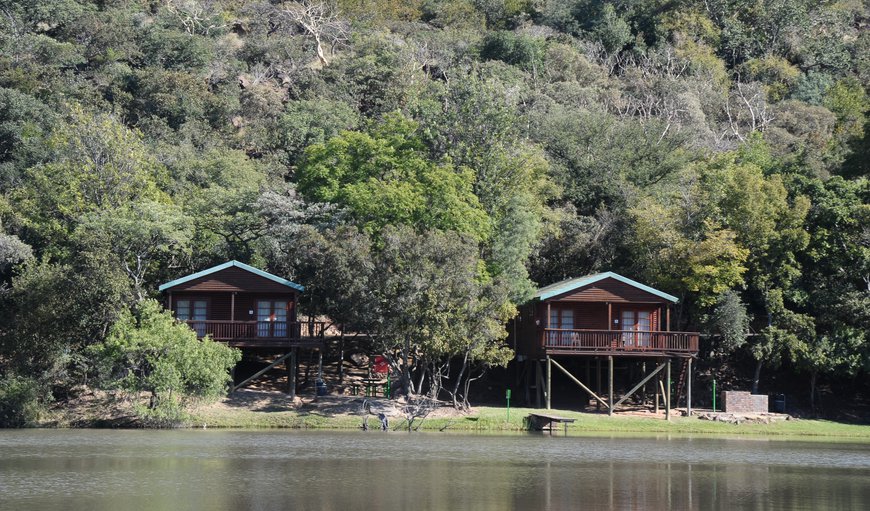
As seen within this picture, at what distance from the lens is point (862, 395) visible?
53.6 metres

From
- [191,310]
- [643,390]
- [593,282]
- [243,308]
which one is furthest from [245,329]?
[643,390]

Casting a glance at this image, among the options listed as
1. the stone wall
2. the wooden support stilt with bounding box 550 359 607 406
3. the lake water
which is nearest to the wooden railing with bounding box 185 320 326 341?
the lake water

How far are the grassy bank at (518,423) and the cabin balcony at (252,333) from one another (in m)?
3.43

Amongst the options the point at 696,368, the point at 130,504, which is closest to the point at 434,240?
the point at 696,368

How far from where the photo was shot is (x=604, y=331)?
49.2 metres

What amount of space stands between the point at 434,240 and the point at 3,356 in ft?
56.5

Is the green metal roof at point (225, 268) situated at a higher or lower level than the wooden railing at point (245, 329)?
higher

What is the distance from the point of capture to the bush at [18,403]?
140ft

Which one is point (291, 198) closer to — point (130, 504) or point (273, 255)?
point (273, 255)

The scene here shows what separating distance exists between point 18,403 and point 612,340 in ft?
75.4

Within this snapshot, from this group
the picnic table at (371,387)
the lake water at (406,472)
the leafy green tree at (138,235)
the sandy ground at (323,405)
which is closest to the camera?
the lake water at (406,472)

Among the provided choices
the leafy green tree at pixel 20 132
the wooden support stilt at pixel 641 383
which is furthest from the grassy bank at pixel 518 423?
the leafy green tree at pixel 20 132

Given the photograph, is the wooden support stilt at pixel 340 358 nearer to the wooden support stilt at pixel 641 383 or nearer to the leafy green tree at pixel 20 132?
the wooden support stilt at pixel 641 383

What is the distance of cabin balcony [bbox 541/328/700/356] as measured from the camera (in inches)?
1938
